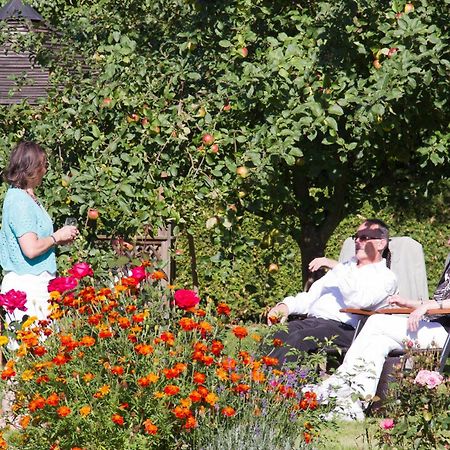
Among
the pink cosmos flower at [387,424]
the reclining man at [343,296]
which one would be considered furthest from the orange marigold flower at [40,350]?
the reclining man at [343,296]

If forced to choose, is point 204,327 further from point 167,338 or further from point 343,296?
point 343,296

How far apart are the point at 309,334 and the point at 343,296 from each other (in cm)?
29

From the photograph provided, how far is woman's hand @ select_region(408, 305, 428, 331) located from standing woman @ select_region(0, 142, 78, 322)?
184cm

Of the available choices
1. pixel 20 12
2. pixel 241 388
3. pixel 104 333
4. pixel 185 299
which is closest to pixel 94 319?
pixel 104 333

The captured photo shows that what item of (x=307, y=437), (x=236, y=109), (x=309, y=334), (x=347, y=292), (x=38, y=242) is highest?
(x=236, y=109)

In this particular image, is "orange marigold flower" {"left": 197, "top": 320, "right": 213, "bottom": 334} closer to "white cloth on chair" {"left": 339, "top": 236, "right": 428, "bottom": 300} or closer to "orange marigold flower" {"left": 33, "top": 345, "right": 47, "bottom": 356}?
"orange marigold flower" {"left": 33, "top": 345, "right": 47, "bottom": 356}

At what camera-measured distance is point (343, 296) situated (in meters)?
5.75

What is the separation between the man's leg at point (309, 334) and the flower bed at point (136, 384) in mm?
1673

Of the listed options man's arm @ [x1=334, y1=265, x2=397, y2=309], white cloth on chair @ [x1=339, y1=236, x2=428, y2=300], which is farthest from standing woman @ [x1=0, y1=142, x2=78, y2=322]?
white cloth on chair @ [x1=339, y1=236, x2=428, y2=300]

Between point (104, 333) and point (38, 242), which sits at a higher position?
point (38, 242)

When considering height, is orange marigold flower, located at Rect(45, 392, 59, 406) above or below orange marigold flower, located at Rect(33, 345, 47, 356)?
below

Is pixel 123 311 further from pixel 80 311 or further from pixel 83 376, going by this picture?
pixel 83 376

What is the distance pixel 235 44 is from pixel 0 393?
6.81 feet

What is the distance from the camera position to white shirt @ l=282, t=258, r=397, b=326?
5.67m
